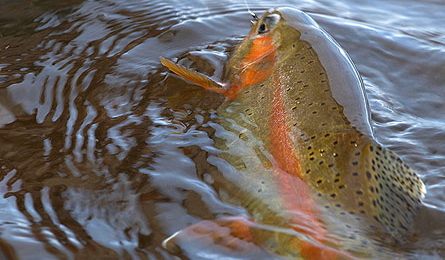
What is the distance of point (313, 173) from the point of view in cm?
264

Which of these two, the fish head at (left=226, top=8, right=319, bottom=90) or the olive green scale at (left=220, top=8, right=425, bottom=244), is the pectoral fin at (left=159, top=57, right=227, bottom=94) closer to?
the fish head at (left=226, top=8, right=319, bottom=90)

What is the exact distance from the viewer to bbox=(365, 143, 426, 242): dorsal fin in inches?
95.4

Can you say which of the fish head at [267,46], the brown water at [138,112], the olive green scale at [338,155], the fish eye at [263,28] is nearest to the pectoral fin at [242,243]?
the brown water at [138,112]

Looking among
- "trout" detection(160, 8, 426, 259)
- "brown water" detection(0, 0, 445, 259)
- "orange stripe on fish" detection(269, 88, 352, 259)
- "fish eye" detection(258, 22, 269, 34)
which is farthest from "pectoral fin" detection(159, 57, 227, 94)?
"orange stripe on fish" detection(269, 88, 352, 259)

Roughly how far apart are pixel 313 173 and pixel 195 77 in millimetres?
1372

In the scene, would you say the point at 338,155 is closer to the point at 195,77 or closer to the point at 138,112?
the point at 195,77

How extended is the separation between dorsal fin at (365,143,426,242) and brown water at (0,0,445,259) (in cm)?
10

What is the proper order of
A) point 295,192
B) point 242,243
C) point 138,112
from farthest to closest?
point 138,112, point 295,192, point 242,243

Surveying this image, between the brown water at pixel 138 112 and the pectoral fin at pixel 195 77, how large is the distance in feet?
0.32

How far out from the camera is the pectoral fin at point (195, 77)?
3666 millimetres

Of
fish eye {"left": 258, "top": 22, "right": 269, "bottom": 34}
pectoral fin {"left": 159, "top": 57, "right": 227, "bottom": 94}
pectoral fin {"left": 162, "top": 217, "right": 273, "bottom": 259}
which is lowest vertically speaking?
pectoral fin {"left": 162, "top": 217, "right": 273, "bottom": 259}

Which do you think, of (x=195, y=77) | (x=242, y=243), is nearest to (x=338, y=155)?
(x=242, y=243)

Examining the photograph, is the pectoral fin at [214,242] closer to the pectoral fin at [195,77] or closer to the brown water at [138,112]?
the brown water at [138,112]

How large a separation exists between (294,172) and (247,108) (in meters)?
0.83
